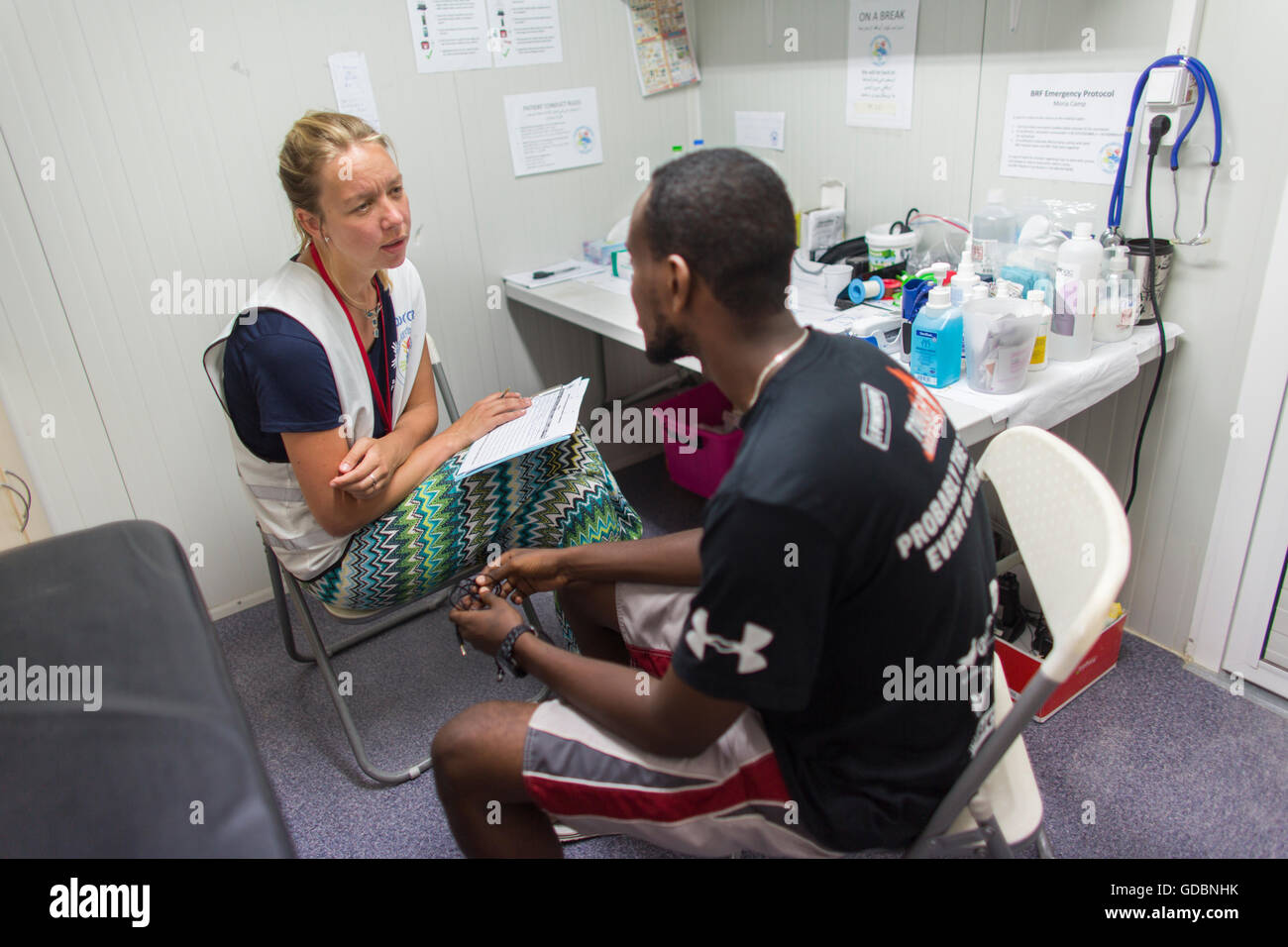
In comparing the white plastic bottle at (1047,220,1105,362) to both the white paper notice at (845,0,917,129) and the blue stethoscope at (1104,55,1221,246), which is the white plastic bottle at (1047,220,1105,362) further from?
the white paper notice at (845,0,917,129)

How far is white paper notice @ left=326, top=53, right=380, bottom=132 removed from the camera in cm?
208

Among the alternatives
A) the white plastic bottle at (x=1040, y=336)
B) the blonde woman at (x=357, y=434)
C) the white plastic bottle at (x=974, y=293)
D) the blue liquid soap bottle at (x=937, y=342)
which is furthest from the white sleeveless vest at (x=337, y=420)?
the white plastic bottle at (x=1040, y=336)

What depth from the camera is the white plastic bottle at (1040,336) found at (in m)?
1.56

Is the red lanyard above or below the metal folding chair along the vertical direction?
above

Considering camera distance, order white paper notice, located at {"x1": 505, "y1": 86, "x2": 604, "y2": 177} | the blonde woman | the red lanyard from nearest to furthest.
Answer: the blonde woman < the red lanyard < white paper notice, located at {"x1": 505, "y1": 86, "x2": 604, "y2": 177}

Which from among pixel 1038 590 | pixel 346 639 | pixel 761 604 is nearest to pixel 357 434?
pixel 346 639

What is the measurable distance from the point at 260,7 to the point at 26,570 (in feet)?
4.73

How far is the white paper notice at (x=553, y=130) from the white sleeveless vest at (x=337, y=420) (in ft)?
3.56

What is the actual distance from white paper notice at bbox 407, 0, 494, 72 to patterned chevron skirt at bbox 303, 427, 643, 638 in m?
1.19

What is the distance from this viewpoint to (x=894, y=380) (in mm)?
927

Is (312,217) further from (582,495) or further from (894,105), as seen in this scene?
(894,105)

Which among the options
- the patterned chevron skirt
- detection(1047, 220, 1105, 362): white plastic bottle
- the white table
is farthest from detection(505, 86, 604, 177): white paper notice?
detection(1047, 220, 1105, 362): white plastic bottle
